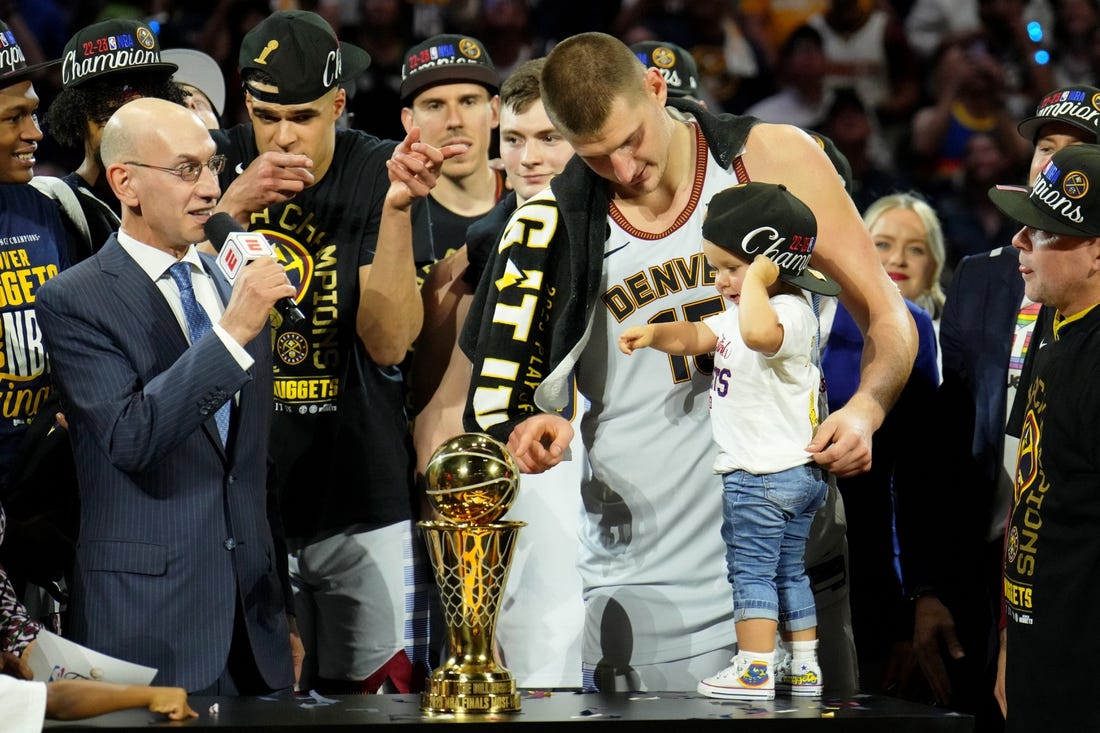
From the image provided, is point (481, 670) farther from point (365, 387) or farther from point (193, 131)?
point (365, 387)

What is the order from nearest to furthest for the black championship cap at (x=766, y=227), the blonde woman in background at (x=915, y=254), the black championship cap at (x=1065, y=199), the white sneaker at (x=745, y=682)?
the white sneaker at (x=745, y=682) < the black championship cap at (x=766, y=227) < the black championship cap at (x=1065, y=199) < the blonde woman in background at (x=915, y=254)

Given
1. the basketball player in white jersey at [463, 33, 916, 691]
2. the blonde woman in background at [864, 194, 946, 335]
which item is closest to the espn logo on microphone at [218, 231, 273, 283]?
the basketball player in white jersey at [463, 33, 916, 691]

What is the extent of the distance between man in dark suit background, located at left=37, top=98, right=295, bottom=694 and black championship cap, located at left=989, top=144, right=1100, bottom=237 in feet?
4.53

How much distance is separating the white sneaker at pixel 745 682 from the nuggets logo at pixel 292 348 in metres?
1.46

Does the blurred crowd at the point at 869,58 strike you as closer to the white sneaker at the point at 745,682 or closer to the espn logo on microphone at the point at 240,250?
the espn logo on microphone at the point at 240,250

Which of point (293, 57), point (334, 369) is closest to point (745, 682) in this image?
point (334, 369)

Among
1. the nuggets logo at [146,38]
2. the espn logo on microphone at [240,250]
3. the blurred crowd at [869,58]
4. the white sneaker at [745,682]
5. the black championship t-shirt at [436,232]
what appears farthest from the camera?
the blurred crowd at [869,58]

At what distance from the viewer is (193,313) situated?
8.56 feet

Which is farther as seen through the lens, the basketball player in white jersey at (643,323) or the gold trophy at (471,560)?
the basketball player in white jersey at (643,323)

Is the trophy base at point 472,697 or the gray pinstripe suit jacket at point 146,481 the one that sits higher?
the gray pinstripe suit jacket at point 146,481

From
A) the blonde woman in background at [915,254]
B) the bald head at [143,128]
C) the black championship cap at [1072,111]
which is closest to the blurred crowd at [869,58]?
the blonde woman in background at [915,254]

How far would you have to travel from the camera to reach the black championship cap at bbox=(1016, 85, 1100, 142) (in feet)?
11.3

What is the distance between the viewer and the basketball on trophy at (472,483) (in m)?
2.08

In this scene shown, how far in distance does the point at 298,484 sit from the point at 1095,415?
71.7 inches
